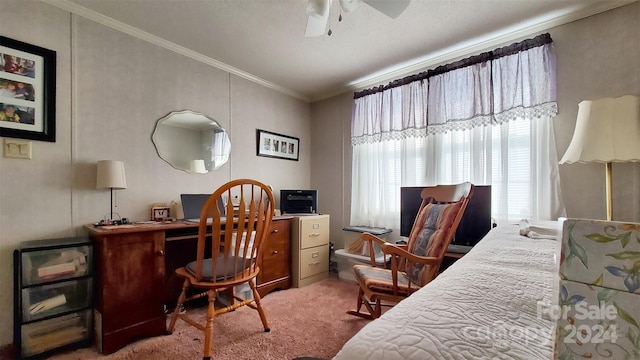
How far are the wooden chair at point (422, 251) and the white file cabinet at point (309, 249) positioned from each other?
98 cm

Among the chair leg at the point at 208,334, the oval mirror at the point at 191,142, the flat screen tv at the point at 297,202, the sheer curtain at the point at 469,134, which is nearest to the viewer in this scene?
the chair leg at the point at 208,334

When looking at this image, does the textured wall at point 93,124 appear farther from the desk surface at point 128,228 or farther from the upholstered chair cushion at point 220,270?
the upholstered chair cushion at point 220,270

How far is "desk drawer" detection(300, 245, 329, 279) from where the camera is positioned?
2.86 metres

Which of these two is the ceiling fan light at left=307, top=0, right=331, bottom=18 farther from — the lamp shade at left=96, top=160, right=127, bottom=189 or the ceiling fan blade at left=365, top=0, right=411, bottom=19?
the lamp shade at left=96, top=160, right=127, bottom=189

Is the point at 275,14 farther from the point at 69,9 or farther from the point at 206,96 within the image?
the point at 69,9

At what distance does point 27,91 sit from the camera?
5.84ft

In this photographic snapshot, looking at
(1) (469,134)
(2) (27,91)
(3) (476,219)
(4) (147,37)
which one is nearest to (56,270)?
(2) (27,91)

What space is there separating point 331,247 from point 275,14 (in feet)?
8.52

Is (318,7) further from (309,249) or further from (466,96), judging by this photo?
(309,249)

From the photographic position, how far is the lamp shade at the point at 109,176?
1.93m

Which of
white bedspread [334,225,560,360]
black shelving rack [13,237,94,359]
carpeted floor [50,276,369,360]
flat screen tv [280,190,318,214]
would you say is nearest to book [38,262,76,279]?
black shelving rack [13,237,94,359]

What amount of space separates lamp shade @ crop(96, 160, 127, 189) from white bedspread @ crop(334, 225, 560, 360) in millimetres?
2086

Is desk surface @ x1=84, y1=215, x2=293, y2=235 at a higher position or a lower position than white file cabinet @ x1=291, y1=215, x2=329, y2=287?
higher

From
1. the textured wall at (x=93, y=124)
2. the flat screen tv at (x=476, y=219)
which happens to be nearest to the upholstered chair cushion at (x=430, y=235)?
the flat screen tv at (x=476, y=219)
